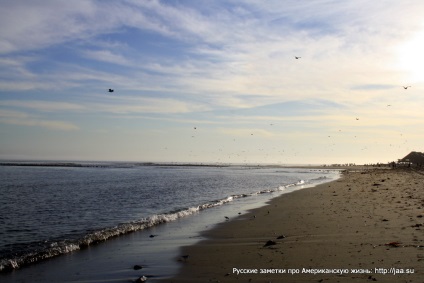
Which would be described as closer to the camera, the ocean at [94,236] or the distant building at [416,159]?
the ocean at [94,236]

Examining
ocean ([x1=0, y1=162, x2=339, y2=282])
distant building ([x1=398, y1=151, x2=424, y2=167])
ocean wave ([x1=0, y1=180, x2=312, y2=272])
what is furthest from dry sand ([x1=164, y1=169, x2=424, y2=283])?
distant building ([x1=398, y1=151, x2=424, y2=167])

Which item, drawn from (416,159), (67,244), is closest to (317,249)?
(67,244)

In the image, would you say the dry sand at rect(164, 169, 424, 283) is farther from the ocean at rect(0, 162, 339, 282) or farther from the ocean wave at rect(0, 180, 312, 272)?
the ocean wave at rect(0, 180, 312, 272)

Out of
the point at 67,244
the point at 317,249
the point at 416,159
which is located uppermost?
the point at 416,159

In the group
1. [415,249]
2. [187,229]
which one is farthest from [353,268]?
[187,229]

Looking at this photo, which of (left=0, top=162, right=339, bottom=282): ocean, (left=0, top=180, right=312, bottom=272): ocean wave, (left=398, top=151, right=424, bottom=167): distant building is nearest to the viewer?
(left=0, top=162, right=339, bottom=282): ocean

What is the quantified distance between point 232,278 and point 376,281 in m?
3.35

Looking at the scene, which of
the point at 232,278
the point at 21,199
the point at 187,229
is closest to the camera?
the point at 232,278

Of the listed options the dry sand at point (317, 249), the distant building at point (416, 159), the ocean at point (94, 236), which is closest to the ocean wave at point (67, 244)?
the ocean at point (94, 236)

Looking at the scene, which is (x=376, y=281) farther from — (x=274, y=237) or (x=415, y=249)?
(x=274, y=237)

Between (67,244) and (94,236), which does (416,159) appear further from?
(67,244)

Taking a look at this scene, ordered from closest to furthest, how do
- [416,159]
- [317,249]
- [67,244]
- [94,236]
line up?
[317,249] < [67,244] < [94,236] < [416,159]

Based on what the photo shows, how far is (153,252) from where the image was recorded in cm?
1301

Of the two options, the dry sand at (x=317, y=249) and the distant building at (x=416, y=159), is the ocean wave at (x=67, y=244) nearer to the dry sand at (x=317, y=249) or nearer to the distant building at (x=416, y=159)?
the dry sand at (x=317, y=249)
